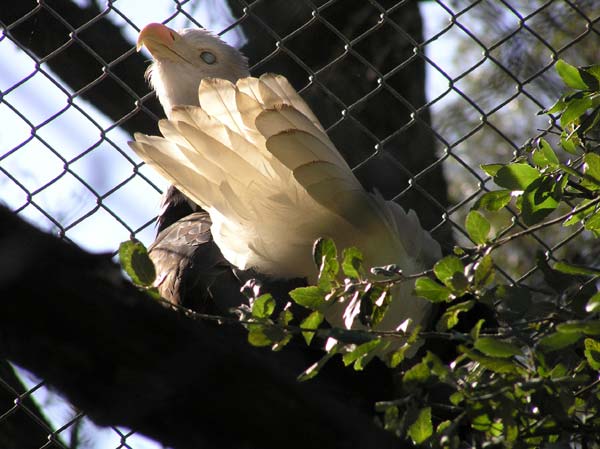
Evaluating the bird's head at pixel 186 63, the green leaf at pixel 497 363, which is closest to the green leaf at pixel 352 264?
the green leaf at pixel 497 363

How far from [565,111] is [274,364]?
2.89ft

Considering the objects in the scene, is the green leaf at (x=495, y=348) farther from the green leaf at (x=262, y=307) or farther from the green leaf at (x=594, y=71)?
the green leaf at (x=594, y=71)

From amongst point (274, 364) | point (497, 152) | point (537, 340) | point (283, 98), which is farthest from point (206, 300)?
point (497, 152)

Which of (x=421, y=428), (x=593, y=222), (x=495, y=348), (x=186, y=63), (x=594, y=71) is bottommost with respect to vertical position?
(x=421, y=428)

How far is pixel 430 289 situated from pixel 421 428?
0.66 feet

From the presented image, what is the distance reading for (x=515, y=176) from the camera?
62.3 inches

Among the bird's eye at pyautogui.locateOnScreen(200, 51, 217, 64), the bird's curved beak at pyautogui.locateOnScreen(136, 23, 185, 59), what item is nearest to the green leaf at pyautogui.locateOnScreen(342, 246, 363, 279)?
the bird's curved beak at pyautogui.locateOnScreen(136, 23, 185, 59)

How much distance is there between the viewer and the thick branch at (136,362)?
31.6 inches

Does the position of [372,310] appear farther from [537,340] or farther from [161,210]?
[161,210]

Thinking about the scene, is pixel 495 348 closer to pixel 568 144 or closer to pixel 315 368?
pixel 315 368

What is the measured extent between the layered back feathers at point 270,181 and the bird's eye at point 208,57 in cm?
118

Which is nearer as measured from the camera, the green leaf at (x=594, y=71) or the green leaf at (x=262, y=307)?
the green leaf at (x=262, y=307)

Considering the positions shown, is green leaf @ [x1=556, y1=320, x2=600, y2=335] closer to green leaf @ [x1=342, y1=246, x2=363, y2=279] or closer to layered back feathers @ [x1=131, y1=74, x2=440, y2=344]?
green leaf @ [x1=342, y1=246, x2=363, y2=279]

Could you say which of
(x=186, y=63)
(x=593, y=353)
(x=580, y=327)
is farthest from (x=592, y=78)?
(x=186, y=63)
